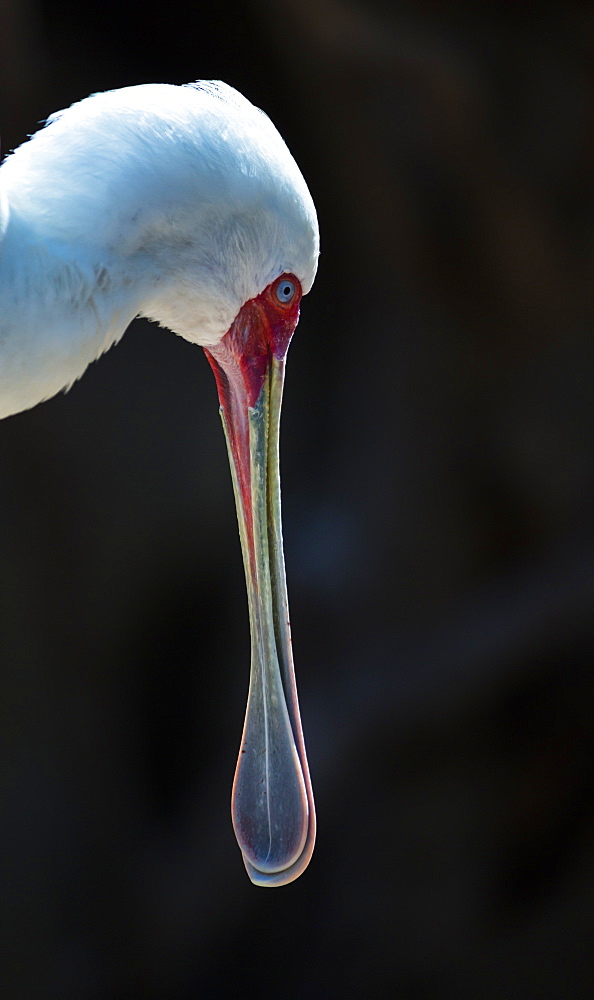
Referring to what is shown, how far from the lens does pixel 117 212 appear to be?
3.67ft

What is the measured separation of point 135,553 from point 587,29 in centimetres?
157

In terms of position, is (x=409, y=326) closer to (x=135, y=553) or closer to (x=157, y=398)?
(x=157, y=398)

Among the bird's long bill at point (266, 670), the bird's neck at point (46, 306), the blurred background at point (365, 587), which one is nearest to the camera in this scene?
the bird's neck at point (46, 306)

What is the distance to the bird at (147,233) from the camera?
1.11 meters

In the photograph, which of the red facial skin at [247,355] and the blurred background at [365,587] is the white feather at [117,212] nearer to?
the red facial skin at [247,355]

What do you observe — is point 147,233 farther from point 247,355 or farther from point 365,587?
point 365,587

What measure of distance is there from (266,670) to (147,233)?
1.99 feet

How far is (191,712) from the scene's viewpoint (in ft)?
9.84

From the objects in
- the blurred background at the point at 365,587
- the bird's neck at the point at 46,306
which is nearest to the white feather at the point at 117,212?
the bird's neck at the point at 46,306

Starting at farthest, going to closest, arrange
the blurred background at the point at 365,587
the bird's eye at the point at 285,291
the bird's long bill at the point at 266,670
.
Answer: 1. the blurred background at the point at 365,587
2. the bird's long bill at the point at 266,670
3. the bird's eye at the point at 285,291

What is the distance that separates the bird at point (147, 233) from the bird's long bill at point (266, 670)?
0.08 m

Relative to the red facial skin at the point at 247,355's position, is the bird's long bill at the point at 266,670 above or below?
below

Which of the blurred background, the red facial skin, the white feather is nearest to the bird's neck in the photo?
the white feather

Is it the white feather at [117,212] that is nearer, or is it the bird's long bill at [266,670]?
the white feather at [117,212]
